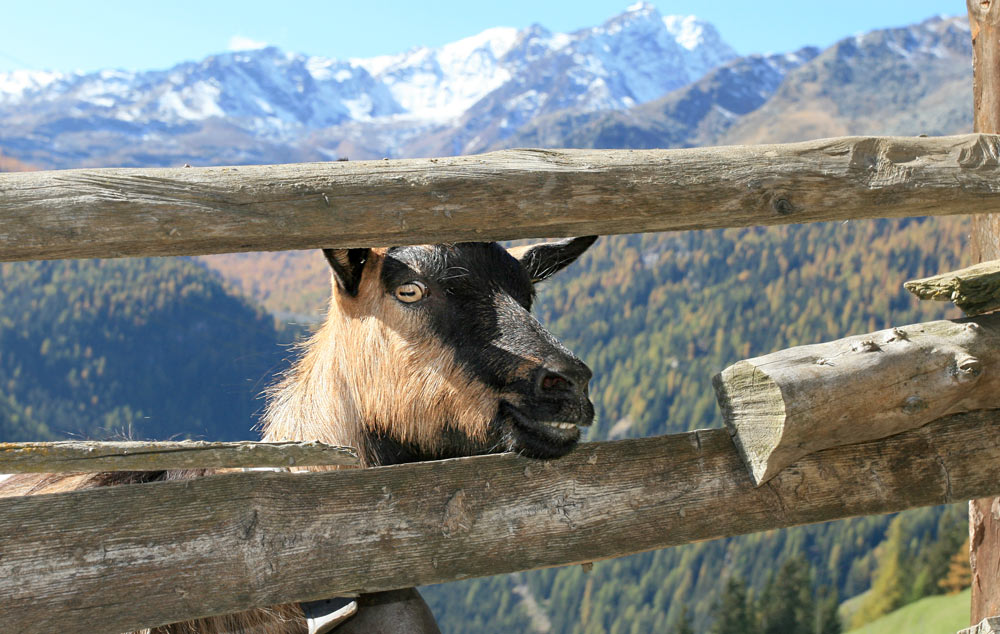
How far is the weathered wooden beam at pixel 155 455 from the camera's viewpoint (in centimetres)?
217

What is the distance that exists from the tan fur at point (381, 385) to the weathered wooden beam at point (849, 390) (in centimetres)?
82

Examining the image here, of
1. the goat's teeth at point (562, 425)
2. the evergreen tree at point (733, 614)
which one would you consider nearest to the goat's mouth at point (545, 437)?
the goat's teeth at point (562, 425)

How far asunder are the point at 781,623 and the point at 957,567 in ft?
28.7

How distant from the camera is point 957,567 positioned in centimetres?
3947

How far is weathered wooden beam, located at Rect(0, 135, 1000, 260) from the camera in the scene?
2.25 m

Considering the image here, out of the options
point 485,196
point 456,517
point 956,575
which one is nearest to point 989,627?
point 456,517

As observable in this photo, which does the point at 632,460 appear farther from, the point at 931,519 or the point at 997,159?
the point at 931,519

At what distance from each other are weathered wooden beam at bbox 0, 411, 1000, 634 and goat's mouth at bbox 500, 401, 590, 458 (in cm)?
4

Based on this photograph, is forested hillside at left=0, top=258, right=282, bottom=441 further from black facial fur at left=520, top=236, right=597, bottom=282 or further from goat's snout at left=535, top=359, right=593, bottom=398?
goat's snout at left=535, top=359, right=593, bottom=398

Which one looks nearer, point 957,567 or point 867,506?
point 867,506

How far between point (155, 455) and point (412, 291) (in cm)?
107

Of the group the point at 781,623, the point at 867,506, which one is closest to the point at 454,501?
the point at 867,506

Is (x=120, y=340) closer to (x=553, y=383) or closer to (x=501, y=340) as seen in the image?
(x=501, y=340)

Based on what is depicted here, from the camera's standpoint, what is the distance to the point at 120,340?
151 m
